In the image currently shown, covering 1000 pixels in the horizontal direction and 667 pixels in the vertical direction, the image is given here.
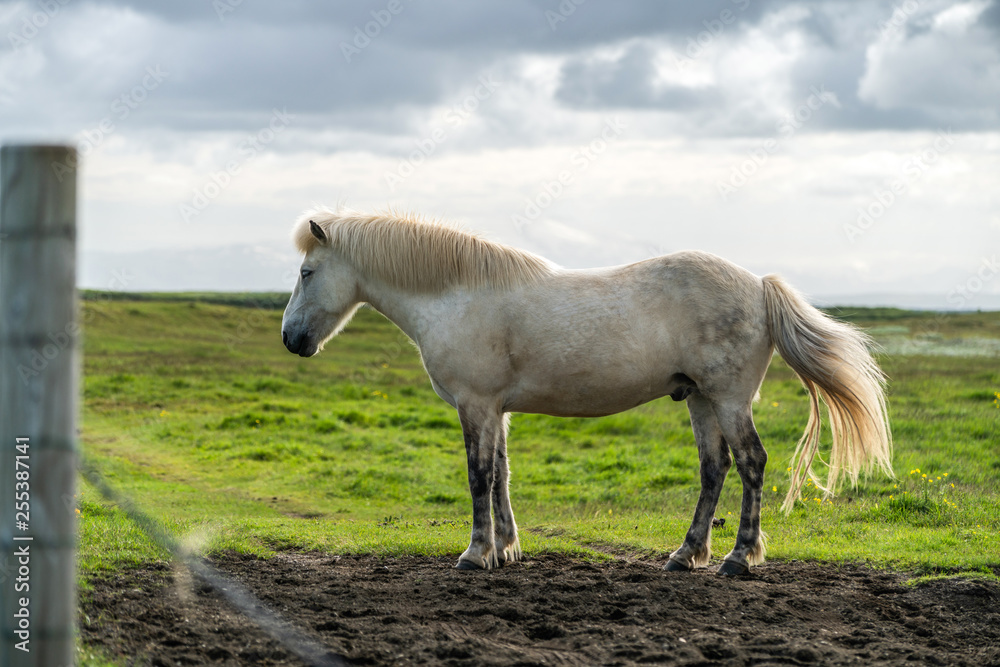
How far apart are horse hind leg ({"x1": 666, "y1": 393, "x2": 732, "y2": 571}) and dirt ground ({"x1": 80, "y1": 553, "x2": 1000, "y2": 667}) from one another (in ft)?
1.16

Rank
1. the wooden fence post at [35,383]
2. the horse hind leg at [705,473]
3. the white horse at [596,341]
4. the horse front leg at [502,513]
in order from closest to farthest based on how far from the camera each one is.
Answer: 1. the wooden fence post at [35,383]
2. the white horse at [596,341]
3. the horse hind leg at [705,473]
4. the horse front leg at [502,513]

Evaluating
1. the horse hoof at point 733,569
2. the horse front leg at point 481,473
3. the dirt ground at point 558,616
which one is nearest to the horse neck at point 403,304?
the horse front leg at point 481,473

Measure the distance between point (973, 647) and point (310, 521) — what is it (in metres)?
6.66

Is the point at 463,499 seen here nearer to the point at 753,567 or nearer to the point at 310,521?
the point at 310,521

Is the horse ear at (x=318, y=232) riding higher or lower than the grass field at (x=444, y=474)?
higher

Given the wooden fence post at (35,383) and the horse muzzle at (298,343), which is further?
the horse muzzle at (298,343)

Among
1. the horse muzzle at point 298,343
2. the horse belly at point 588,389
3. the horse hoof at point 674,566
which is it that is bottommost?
the horse hoof at point 674,566

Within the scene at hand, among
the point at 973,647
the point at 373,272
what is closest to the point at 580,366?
the point at 373,272

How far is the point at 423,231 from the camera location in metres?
7.18

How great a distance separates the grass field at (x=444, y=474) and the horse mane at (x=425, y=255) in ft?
8.22

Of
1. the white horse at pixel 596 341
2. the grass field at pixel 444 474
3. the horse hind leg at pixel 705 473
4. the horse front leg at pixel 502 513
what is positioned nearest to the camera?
the white horse at pixel 596 341

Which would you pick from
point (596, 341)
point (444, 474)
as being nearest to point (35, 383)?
point (596, 341)

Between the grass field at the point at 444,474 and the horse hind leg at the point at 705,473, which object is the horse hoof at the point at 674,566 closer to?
the horse hind leg at the point at 705,473

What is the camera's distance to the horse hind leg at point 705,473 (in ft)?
22.9
